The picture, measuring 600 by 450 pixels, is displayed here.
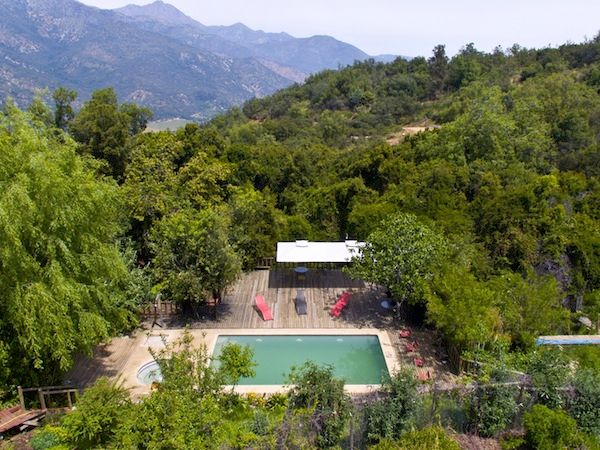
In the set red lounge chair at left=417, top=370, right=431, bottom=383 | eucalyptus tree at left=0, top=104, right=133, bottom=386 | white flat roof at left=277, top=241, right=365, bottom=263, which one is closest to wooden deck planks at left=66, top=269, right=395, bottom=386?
white flat roof at left=277, top=241, right=365, bottom=263

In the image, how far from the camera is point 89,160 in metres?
14.8

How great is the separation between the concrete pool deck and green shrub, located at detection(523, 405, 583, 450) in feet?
12.8

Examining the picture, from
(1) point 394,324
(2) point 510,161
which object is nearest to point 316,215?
(1) point 394,324

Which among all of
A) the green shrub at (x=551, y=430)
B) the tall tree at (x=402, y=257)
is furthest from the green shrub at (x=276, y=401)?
the green shrub at (x=551, y=430)

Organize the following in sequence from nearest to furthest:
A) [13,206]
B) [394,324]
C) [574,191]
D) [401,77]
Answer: [13,206]
[394,324]
[574,191]
[401,77]

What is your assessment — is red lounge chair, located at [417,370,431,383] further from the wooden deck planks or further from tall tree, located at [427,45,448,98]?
tall tree, located at [427,45,448,98]

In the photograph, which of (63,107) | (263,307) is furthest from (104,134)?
(263,307)

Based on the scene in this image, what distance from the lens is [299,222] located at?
21.9 m

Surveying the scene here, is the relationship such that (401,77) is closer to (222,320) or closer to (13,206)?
(222,320)

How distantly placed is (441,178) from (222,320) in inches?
498

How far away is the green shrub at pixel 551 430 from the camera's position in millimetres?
10461

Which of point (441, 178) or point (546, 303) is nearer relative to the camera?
point (546, 303)

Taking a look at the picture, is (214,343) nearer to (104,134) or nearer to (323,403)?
(323,403)

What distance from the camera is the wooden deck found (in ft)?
55.1
